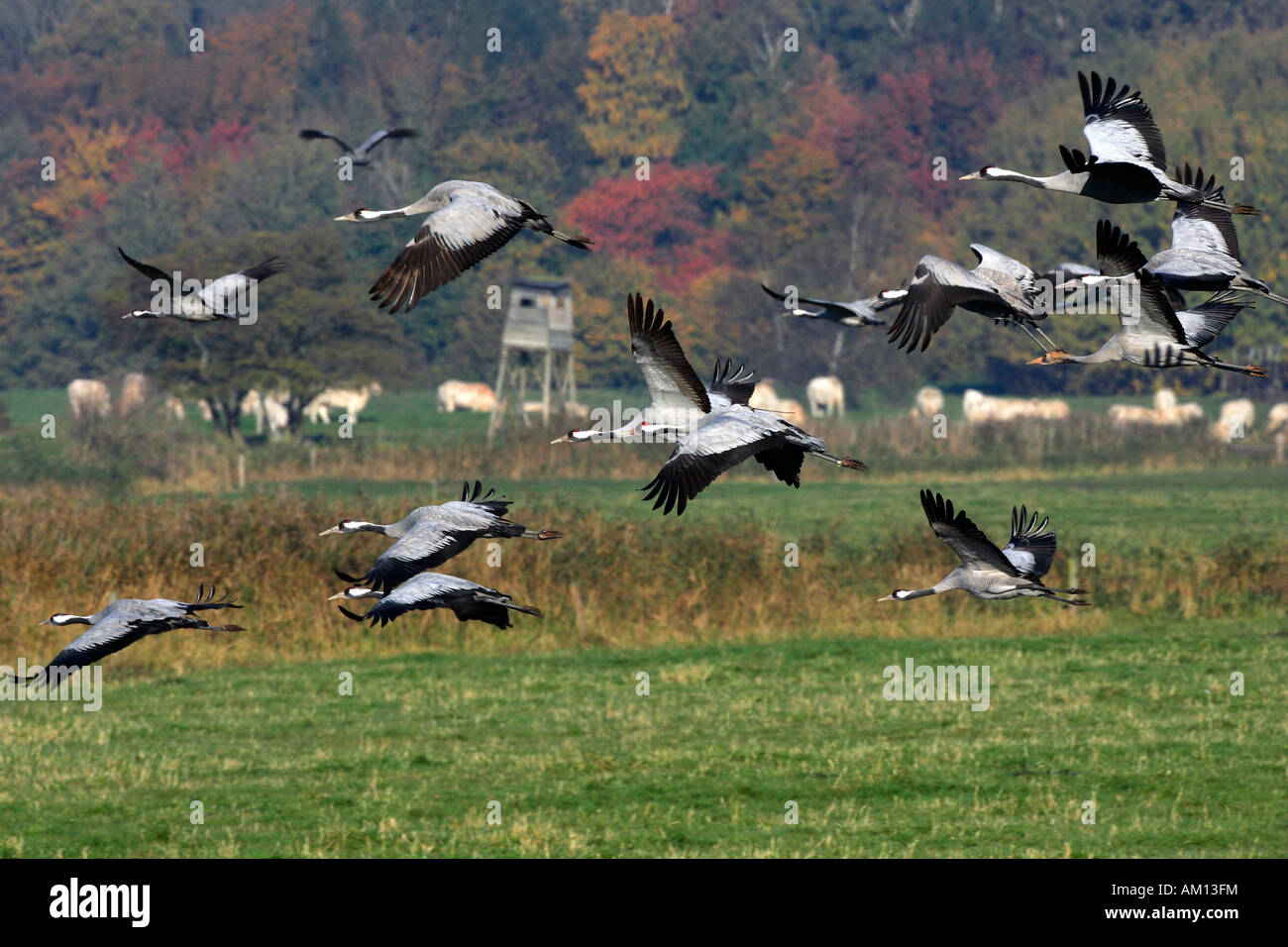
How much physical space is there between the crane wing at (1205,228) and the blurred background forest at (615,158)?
7643 centimetres

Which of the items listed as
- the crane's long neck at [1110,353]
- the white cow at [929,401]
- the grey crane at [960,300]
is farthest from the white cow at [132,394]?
Answer: the crane's long neck at [1110,353]

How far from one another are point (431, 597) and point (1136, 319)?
173 inches

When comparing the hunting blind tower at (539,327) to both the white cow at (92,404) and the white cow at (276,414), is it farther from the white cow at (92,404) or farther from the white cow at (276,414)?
the white cow at (92,404)

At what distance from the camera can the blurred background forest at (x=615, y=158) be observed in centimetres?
10944

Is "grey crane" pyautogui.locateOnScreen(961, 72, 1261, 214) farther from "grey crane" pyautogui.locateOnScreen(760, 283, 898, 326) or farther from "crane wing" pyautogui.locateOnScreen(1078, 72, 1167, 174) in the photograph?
"grey crane" pyautogui.locateOnScreen(760, 283, 898, 326)

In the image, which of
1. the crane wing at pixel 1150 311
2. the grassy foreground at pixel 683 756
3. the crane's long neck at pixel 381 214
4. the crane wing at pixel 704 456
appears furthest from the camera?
the grassy foreground at pixel 683 756

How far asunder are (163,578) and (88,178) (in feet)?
334

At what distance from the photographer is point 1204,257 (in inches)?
423

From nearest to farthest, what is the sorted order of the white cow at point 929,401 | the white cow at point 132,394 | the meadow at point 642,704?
the meadow at point 642,704 → the white cow at point 132,394 → the white cow at point 929,401

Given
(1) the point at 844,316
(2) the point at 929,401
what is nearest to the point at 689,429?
(1) the point at 844,316

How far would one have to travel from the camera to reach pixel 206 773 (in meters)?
30.1

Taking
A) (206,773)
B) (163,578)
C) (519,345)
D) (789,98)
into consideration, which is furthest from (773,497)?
(789,98)

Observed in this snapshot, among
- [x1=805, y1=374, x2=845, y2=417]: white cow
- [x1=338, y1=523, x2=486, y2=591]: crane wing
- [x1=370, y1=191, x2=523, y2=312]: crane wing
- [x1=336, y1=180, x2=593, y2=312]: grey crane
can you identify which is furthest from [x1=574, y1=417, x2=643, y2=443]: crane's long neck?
[x1=805, y1=374, x2=845, y2=417]: white cow

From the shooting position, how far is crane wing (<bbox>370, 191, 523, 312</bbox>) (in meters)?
10.9
